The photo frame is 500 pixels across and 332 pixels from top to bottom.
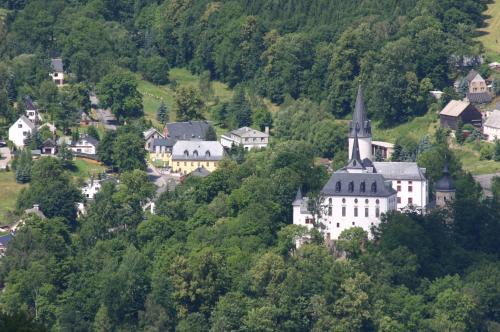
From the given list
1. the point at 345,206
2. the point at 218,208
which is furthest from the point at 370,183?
the point at 218,208

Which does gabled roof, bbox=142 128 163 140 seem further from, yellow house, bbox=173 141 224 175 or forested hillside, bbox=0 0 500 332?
forested hillside, bbox=0 0 500 332

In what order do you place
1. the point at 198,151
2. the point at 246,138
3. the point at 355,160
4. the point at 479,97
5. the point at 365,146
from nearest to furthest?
the point at 355,160 < the point at 365,146 < the point at 198,151 < the point at 246,138 < the point at 479,97

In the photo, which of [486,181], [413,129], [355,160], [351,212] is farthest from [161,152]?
[351,212]

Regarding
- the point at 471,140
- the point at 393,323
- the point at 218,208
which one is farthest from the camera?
the point at 471,140

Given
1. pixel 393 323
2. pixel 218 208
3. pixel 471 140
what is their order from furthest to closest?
1. pixel 471 140
2. pixel 218 208
3. pixel 393 323

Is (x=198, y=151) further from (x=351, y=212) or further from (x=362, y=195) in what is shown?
(x=362, y=195)

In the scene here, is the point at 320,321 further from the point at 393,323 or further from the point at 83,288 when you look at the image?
the point at 83,288
